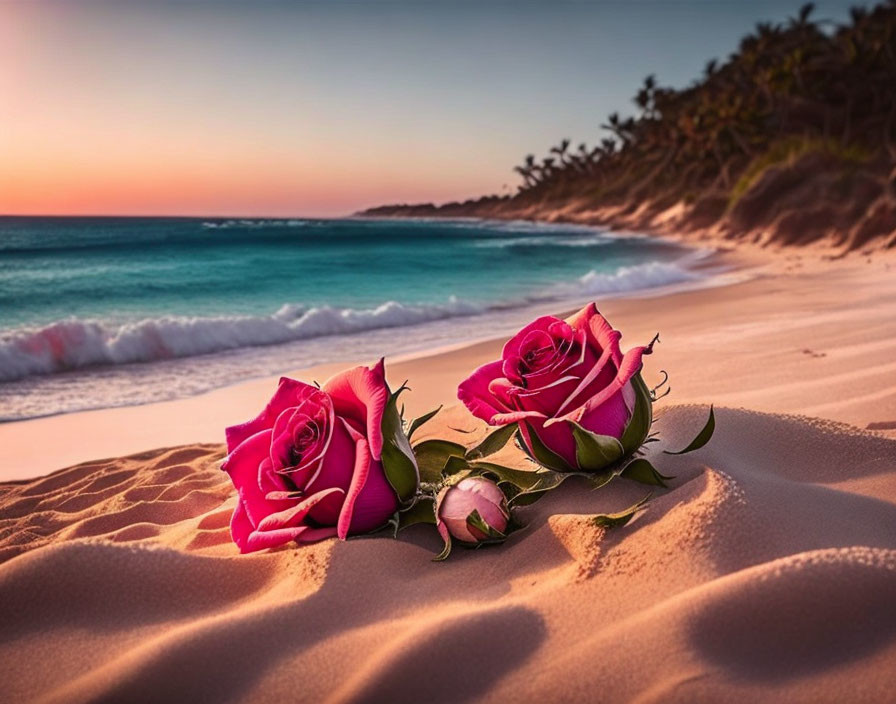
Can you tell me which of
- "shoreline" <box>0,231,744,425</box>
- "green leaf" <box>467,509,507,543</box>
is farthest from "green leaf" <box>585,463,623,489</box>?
"shoreline" <box>0,231,744,425</box>

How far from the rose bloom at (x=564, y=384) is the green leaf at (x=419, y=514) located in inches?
8.8

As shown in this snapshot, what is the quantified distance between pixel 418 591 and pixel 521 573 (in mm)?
199

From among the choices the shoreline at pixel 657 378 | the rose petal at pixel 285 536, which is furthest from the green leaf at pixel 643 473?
the shoreline at pixel 657 378

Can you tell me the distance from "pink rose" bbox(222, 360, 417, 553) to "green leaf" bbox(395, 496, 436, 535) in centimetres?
3

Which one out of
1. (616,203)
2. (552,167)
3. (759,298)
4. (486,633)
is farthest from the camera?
(552,167)

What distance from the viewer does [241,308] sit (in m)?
13.9

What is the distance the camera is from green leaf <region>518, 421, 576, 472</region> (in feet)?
4.95

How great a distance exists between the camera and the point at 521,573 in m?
1.40

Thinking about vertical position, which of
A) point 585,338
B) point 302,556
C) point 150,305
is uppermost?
point 585,338

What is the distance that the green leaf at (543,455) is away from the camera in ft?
4.95

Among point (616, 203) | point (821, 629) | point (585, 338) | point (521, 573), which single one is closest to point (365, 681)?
point (521, 573)

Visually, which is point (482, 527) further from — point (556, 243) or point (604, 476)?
point (556, 243)

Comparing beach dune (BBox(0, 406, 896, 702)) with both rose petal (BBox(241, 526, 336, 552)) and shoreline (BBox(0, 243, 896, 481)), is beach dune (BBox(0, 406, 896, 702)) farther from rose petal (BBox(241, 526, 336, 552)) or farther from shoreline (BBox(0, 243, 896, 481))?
shoreline (BBox(0, 243, 896, 481))

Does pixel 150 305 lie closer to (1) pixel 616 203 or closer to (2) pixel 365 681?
(2) pixel 365 681
